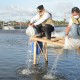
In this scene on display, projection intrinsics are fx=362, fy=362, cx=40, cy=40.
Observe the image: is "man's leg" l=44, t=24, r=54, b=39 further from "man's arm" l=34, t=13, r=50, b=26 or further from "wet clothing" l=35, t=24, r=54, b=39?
"man's arm" l=34, t=13, r=50, b=26

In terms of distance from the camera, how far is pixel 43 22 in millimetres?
22297

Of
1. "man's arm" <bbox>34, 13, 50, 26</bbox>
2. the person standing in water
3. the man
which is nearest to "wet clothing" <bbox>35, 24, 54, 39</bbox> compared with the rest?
the man

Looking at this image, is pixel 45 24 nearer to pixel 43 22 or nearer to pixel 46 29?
pixel 43 22

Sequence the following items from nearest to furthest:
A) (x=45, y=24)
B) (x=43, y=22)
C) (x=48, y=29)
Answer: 1. (x=43, y=22)
2. (x=45, y=24)
3. (x=48, y=29)

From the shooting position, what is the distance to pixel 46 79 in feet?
74.7

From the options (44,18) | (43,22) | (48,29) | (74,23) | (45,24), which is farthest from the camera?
(48,29)

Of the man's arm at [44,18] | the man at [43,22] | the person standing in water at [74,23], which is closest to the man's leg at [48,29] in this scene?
the man at [43,22]

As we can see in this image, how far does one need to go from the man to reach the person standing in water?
2866mm

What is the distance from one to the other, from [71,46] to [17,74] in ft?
20.7

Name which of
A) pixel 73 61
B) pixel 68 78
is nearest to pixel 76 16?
pixel 68 78

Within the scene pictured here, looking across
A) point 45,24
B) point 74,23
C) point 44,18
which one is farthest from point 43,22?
point 74,23

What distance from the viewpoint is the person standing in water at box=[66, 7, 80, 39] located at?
19094 millimetres

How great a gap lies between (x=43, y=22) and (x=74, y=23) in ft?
11.5

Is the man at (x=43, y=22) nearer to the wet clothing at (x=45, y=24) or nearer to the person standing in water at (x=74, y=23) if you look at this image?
the wet clothing at (x=45, y=24)
